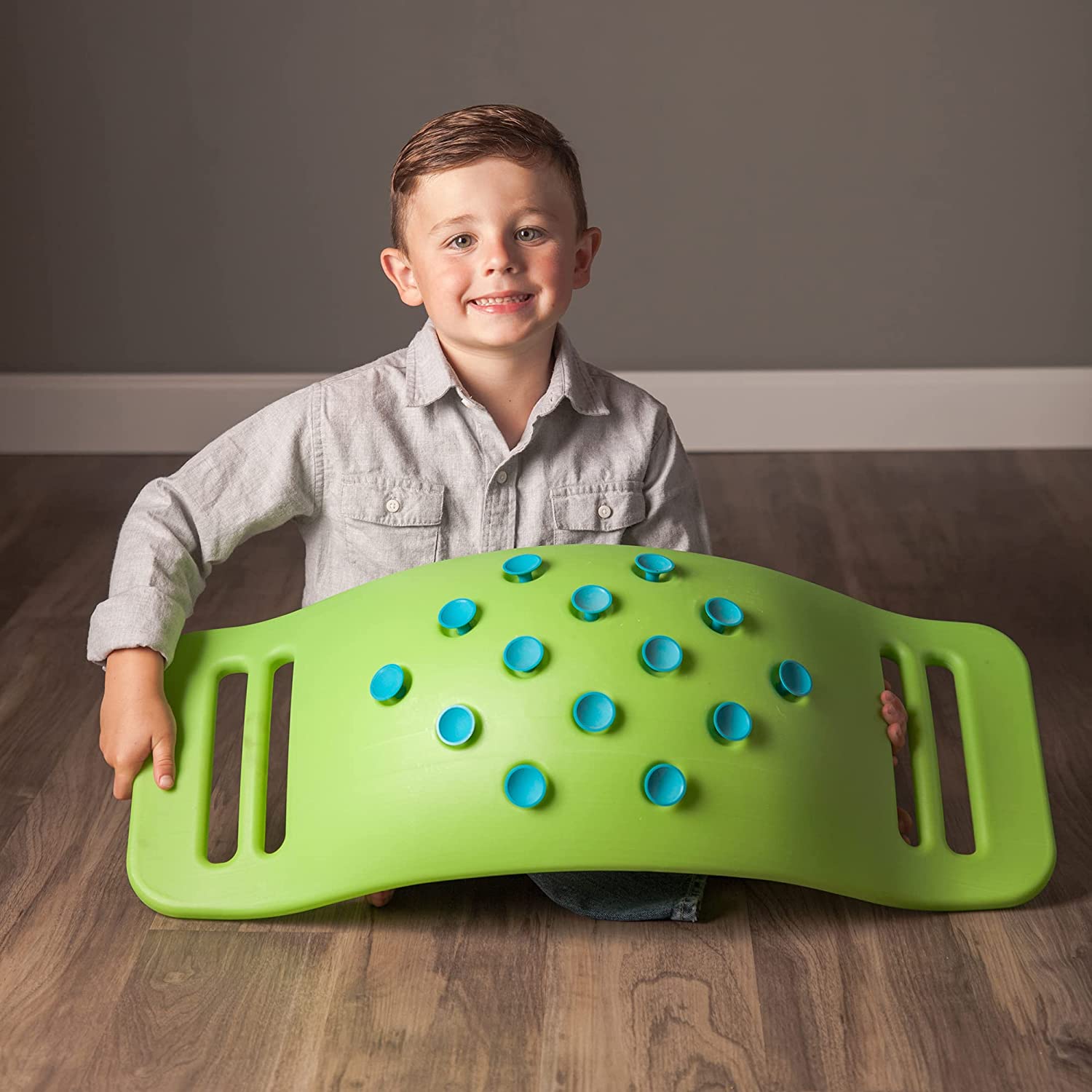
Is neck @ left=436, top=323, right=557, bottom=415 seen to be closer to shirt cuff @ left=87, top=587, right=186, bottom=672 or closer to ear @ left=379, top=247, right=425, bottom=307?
ear @ left=379, top=247, right=425, bottom=307

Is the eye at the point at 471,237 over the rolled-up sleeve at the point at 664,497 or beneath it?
over

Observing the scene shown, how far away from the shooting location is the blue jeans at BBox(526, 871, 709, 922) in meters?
1.08

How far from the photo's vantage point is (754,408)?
2.48 meters

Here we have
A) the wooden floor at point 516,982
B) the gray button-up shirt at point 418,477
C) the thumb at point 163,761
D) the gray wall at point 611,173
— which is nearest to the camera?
the wooden floor at point 516,982

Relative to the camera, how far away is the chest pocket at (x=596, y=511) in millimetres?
1263

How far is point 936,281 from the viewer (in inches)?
96.0

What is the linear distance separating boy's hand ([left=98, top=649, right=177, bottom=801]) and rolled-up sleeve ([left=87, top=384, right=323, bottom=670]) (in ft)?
0.09

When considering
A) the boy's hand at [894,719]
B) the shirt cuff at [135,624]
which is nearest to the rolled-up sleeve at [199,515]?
the shirt cuff at [135,624]

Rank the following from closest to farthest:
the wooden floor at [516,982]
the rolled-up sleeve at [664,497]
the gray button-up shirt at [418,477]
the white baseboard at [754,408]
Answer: the wooden floor at [516,982] < the gray button-up shirt at [418,477] < the rolled-up sleeve at [664,497] < the white baseboard at [754,408]

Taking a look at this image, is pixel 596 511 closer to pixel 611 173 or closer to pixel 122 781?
pixel 122 781

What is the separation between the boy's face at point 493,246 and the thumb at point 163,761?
1.33 ft

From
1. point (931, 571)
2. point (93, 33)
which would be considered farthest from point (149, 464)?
point (931, 571)

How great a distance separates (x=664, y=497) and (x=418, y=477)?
0.23 m

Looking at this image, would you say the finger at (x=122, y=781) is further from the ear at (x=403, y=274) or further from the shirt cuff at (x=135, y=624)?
the ear at (x=403, y=274)
